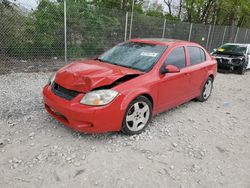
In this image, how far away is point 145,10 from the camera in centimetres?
1562

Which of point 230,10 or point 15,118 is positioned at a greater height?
point 230,10

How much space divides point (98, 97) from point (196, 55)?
115 inches

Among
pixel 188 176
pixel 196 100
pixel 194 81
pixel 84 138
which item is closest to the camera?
pixel 188 176

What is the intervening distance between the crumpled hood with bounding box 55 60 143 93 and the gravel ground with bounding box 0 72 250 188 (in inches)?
30.3

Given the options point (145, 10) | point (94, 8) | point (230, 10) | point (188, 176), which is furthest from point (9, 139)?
point (230, 10)

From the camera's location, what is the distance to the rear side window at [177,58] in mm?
4092

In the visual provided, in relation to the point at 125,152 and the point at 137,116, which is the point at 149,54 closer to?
the point at 137,116

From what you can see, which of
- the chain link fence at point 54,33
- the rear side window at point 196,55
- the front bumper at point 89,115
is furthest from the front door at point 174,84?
the chain link fence at point 54,33

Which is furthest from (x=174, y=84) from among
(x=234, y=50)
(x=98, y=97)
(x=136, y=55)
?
(x=234, y=50)

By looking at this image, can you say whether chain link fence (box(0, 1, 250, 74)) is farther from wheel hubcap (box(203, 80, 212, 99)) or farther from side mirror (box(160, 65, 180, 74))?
side mirror (box(160, 65, 180, 74))

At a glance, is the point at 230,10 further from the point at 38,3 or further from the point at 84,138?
the point at 84,138

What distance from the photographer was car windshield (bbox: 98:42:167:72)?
12.7 feet

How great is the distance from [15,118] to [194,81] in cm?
354

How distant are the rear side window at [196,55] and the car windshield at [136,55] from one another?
3.13ft
